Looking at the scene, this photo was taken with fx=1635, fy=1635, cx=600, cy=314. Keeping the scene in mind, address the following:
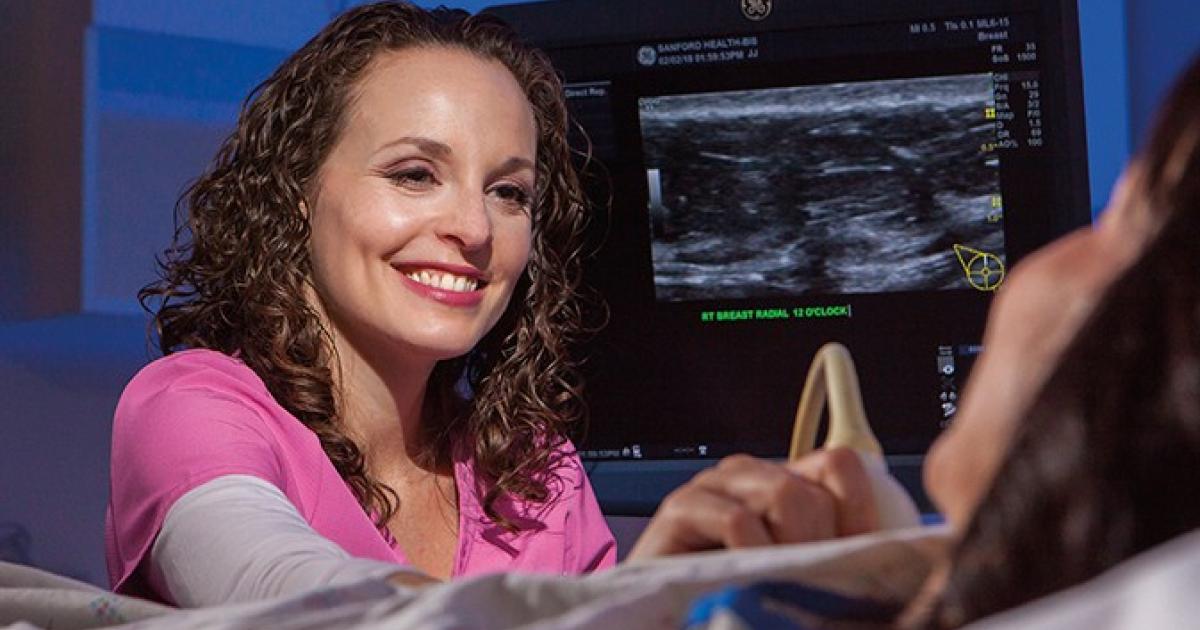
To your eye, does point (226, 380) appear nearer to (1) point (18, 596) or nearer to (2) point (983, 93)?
(1) point (18, 596)

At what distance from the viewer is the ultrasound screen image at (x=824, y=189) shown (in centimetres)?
191

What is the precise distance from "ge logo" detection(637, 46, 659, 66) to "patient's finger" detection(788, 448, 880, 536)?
1.29m

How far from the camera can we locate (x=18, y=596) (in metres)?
0.82

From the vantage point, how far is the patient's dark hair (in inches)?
14.8

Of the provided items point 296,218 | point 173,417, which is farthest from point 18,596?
point 296,218

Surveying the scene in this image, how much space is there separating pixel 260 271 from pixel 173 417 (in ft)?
1.02

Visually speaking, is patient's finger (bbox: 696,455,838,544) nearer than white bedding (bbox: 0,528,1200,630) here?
No

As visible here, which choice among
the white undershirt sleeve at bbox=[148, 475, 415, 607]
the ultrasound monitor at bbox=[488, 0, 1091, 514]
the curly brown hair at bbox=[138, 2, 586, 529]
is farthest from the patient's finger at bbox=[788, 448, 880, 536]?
the ultrasound monitor at bbox=[488, 0, 1091, 514]

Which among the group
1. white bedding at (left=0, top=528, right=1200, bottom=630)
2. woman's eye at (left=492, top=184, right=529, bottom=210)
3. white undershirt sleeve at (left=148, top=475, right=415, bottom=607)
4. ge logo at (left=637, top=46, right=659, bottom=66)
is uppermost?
ge logo at (left=637, top=46, right=659, bottom=66)

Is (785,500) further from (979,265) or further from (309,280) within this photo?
(979,265)

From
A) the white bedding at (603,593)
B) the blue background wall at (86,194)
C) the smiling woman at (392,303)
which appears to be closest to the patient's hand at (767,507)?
the white bedding at (603,593)

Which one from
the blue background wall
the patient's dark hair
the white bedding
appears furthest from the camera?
the blue background wall

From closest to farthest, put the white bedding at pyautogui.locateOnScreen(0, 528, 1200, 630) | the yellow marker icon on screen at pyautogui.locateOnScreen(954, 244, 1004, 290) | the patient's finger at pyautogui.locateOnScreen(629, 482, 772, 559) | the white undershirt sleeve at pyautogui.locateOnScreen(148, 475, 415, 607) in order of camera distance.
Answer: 1. the white bedding at pyautogui.locateOnScreen(0, 528, 1200, 630)
2. the patient's finger at pyautogui.locateOnScreen(629, 482, 772, 559)
3. the white undershirt sleeve at pyautogui.locateOnScreen(148, 475, 415, 607)
4. the yellow marker icon on screen at pyautogui.locateOnScreen(954, 244, 1004, 290)

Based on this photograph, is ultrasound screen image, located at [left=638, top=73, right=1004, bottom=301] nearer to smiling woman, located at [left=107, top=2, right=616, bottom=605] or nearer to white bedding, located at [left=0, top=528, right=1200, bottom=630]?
smiling woman, located at [left=107, top=2, right=616, bottom=605]
